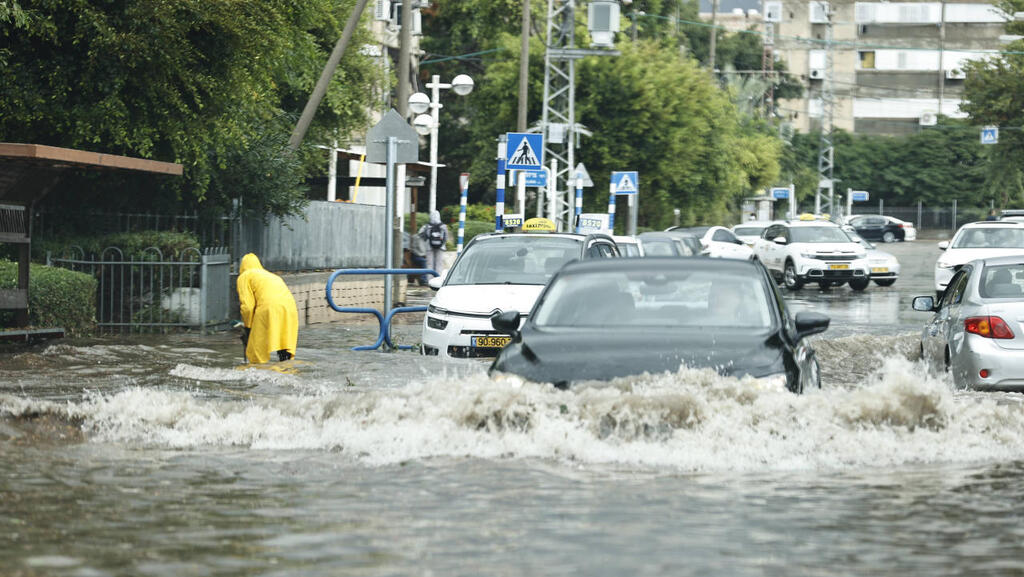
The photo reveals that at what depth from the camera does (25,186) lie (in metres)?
16.2

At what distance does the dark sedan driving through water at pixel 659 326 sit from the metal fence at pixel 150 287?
11183 mm

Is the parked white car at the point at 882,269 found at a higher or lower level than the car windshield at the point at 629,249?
lower

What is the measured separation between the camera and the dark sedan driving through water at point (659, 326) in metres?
8.88

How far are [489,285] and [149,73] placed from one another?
5.69 meters

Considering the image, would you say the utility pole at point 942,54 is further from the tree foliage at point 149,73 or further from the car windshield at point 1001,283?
the car windshield at point 1001,283

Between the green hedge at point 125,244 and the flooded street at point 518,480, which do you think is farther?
the green hedge at point 125,244

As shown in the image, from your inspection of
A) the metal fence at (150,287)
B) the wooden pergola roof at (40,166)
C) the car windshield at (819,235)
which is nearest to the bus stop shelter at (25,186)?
the wooden pergola roof at (40,166)

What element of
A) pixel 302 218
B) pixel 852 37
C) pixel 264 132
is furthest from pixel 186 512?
pixel 852 37

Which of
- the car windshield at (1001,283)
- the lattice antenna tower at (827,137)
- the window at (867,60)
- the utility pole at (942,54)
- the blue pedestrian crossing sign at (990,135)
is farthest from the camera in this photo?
the window at (867,60)

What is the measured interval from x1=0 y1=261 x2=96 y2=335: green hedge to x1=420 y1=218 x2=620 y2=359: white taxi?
4.48 metres

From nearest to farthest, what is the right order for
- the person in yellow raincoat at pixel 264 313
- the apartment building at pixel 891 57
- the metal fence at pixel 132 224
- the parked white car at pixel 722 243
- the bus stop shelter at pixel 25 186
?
the person in yellow raincoat at pixel 264 313 → the bus stop shelter at pixel 25 186 → the metal fence at pixel 132 224 → the parked white car at pixel 722 243 → the apartment building at pixel 891 57

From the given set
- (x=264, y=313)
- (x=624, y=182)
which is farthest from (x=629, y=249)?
(x=624, y=182)

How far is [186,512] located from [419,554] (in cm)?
159

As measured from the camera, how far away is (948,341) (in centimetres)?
1373
